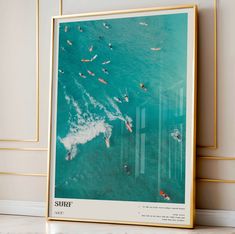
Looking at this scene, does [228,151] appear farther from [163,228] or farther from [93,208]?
[93,208]

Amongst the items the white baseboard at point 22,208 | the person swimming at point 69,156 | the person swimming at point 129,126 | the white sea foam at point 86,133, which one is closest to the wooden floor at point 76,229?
the white baseboard at point 22,208

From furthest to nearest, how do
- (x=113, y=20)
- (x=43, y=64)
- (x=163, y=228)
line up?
(x=43, y=64) < (x=113, y=20) < (x=163, y=228)

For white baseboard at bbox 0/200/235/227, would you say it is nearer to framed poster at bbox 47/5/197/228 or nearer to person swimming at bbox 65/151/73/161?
framed poster at bbox 47/5/197/228

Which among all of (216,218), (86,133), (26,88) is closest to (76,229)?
(86,133)

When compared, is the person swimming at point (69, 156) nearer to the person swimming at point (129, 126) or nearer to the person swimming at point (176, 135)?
the person swimming at point (129, 126)

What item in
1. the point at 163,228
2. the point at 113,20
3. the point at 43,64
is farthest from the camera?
the point at 43,64

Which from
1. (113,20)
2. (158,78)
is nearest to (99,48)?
(113,20)
